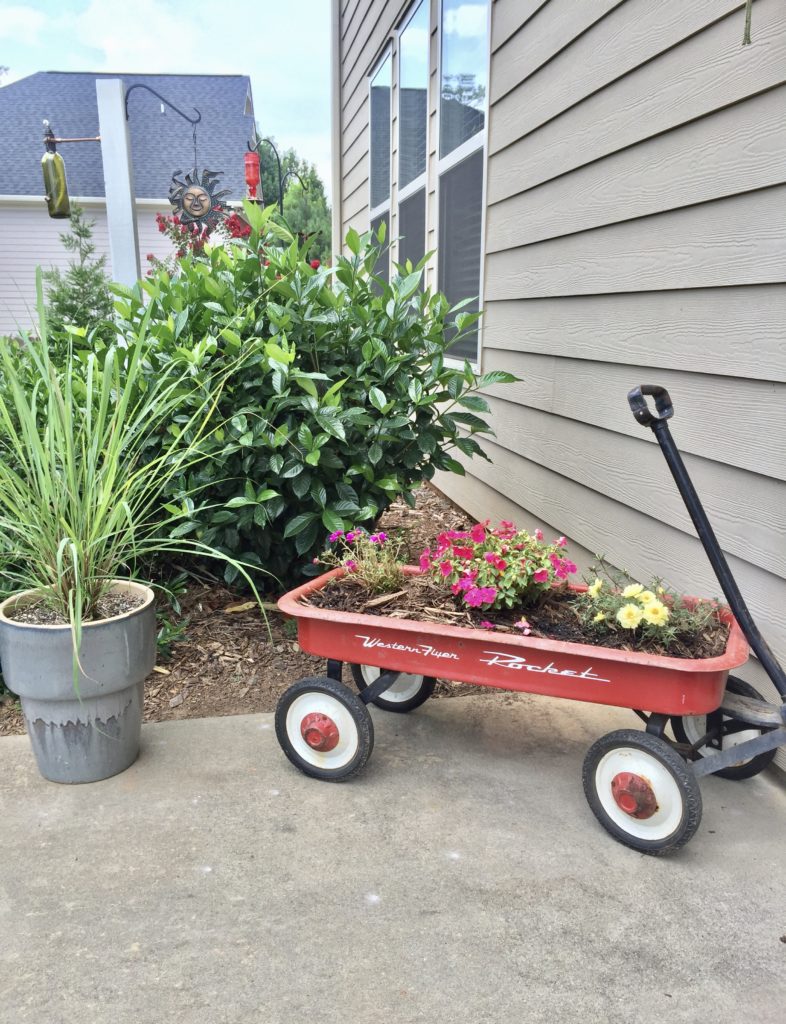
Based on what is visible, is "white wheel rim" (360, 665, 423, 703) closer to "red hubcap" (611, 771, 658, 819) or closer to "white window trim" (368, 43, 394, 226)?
"red hubcap" (611, 771, 658, 819)

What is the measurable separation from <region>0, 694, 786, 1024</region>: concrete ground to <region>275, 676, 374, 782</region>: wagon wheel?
59 millimetres

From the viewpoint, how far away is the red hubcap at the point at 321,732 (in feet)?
6.68

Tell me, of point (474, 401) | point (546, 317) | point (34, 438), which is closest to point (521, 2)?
point (546, 317)

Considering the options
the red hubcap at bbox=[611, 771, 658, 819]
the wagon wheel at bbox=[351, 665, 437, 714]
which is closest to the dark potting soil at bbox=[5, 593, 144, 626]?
the wagon wheel at bbox=[351, 665, 437, 714]

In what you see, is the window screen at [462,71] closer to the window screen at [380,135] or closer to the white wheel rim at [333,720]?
the window screen at [380,135]

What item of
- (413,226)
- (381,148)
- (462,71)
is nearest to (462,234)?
(462,71)

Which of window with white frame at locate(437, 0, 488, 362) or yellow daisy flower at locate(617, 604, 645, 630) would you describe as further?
window with white frame at locate(437, 0, 488, 362)

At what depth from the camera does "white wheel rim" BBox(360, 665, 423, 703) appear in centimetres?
242

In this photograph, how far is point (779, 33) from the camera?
180 cm

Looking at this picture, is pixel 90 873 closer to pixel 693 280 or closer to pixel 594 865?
pixel 594 865

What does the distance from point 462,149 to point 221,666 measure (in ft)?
10.3

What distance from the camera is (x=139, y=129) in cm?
1667

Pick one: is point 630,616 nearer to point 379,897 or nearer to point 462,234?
point 379,897

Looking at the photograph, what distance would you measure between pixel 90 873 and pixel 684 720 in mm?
1567
